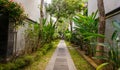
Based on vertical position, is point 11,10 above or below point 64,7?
below

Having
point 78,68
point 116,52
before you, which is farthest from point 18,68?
point 116,52

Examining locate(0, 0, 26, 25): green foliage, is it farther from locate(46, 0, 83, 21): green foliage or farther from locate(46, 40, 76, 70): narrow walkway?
locate(46, 0, 83, 21): green foliage

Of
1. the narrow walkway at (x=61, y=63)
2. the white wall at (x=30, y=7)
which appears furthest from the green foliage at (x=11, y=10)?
the white wall at (x=30, y=7)

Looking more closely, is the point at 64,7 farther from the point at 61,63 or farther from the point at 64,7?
the point at 61,63

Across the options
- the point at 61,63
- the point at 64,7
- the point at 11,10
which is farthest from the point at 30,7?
the point at 11,10

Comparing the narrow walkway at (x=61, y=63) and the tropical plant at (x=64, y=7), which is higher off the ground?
the tropical plant at (x=64, y=7)

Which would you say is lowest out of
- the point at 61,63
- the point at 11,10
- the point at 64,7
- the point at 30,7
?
the point at 61,63

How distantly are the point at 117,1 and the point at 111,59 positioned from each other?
3.60 m

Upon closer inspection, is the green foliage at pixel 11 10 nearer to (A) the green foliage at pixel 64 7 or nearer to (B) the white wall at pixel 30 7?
(B) the white wall at pixel 30 7

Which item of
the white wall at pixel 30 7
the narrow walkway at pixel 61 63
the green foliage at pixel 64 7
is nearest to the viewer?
the narrow walkway at pixel 61 63

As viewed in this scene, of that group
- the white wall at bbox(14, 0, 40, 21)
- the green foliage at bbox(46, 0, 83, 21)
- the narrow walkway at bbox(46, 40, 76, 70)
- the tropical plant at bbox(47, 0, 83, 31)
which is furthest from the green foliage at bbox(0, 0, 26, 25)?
the green foliage at bbox(46, 0, 83, 21)

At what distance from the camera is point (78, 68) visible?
10.9 meters

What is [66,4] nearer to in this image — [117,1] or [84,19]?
[84,19]

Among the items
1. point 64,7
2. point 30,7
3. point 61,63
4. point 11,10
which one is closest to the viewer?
point 11,10
